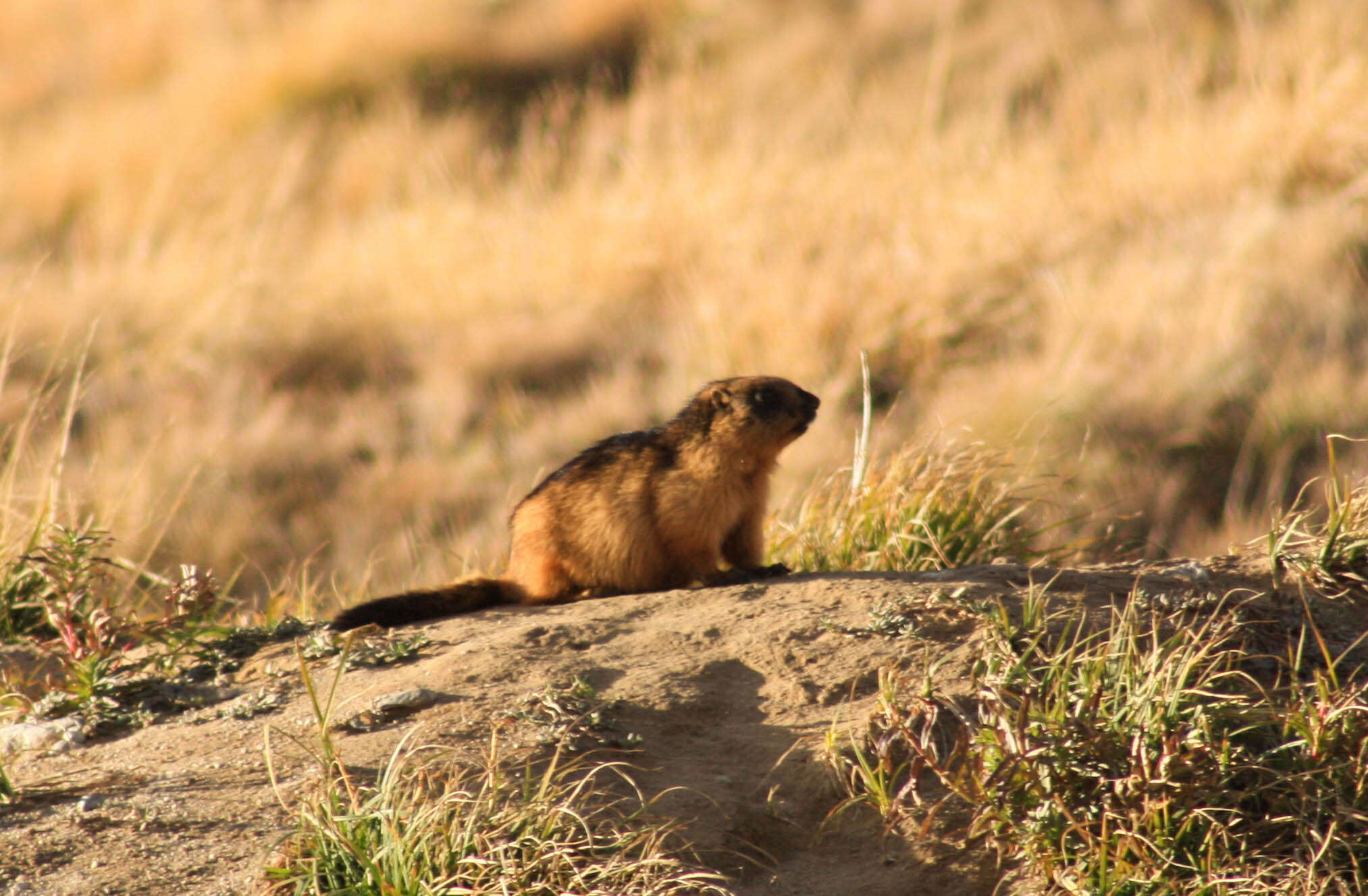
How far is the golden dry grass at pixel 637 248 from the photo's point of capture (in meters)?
9.94

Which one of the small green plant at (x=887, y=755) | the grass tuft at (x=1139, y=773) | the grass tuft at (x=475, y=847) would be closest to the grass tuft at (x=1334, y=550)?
the grass tuft at (x=1139, y=773)

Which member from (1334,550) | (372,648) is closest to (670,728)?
(372,648)

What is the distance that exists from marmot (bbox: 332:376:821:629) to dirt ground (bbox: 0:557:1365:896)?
0.77 ft

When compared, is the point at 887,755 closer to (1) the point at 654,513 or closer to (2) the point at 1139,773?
(2) the point at 1139,773

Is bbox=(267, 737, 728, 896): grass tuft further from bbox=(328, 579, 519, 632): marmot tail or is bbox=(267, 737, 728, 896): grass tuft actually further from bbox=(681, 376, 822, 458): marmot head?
bbox=(681, 376, 822, 458): marmot head

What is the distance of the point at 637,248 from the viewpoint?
535 inches

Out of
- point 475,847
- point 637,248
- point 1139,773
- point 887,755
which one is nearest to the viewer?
point 475,847

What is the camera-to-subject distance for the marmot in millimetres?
4973

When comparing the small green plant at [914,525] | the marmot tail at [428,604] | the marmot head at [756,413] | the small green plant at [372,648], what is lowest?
the small green plant at [914,525]

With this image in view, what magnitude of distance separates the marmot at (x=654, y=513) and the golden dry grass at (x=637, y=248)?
1.38 m

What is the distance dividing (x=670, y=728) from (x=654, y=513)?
1.25 metres

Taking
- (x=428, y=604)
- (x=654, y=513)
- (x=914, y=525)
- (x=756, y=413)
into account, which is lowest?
(x=914, y=525)

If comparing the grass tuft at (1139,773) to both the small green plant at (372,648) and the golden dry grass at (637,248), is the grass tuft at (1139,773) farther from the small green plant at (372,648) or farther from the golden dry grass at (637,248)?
the golden dry grass at (637,248)

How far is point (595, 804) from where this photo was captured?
339cm
